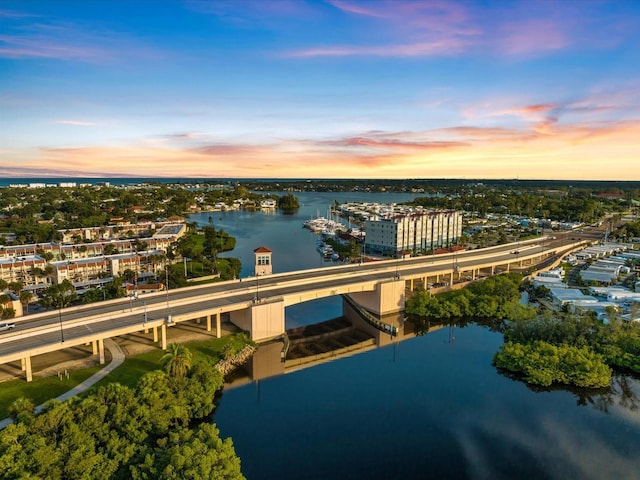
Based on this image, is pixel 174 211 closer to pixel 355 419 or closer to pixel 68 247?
pixel 68 247

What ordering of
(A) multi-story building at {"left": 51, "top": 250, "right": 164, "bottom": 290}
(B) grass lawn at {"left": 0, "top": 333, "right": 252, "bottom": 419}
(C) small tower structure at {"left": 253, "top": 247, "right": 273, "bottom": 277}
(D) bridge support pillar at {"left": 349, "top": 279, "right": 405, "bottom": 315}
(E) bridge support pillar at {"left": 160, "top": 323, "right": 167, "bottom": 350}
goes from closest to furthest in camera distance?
1. (B) grass lawn at {"left": 0, "top": 333, "right": 252, "bottom": 419}
2. (E) bridge support pillar at {"left": 160, "top": 323, "right": 167, "bottom": 350}
3. (D) bridge support pillar at {"left": 349, "top": 279, "right": 405, "bottom": 315}
4. (C) small tower structure at {"left": 253, "top": 247, "right": 273, "bottom": 277}
5. (A) multi-story building at {"left": 51, "top": 250, "right": 164, "bottom": 290}

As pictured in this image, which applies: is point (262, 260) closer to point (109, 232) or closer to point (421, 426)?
point (421, 426)

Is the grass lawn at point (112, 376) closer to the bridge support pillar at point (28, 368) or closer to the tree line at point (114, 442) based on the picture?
the bridge support pillar at point (28, 368)

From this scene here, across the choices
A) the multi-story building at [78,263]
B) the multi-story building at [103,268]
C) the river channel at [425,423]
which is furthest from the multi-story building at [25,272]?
the river channel at [425,423]

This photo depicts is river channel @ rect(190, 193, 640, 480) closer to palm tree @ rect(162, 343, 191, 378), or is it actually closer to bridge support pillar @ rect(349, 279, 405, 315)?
palm tree @ rect(162, 343, 191, 378)

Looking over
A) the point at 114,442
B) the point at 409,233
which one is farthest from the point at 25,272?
the point at 409,233

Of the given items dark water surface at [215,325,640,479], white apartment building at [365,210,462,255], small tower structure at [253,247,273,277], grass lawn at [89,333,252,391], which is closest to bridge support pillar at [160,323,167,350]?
grass lawn at [89,333,252,391]
